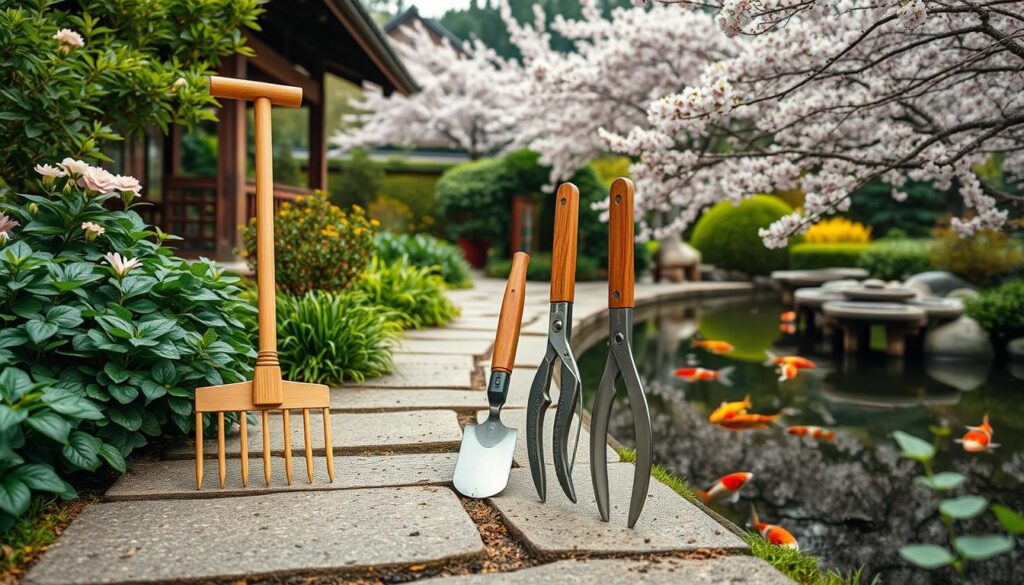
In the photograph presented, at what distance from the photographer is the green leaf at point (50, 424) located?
1556 millimetres

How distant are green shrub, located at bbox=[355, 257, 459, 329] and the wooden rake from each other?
2719mm

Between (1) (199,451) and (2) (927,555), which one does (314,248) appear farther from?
(2) (927,555)

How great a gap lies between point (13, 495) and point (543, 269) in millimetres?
9212

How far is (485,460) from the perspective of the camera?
2016 millimetres

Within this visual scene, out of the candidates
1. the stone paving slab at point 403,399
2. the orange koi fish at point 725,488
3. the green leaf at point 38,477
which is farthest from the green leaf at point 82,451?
the orange koi fish at point 725,488

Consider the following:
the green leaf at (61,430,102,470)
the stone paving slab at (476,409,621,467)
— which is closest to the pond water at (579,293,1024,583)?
the stone paving slab at (476,409,621,467)

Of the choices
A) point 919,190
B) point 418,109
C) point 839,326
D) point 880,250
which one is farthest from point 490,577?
point 919,190

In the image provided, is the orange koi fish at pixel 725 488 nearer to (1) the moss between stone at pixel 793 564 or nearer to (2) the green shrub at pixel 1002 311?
(1) the moss between stone at pixel 793 564

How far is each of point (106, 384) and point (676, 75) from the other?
6804mm

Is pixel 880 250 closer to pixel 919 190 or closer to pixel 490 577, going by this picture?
pixel 919 190

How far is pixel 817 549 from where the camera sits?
2420 millimetres

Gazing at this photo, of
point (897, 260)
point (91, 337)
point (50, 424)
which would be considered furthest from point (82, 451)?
point (897, 260)

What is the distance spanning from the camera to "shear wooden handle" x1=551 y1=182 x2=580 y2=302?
1829mm

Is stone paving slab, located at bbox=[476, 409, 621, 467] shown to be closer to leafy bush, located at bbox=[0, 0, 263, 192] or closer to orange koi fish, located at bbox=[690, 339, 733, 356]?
leafy bush, located at bbox=[0, 0, 263, 192]
